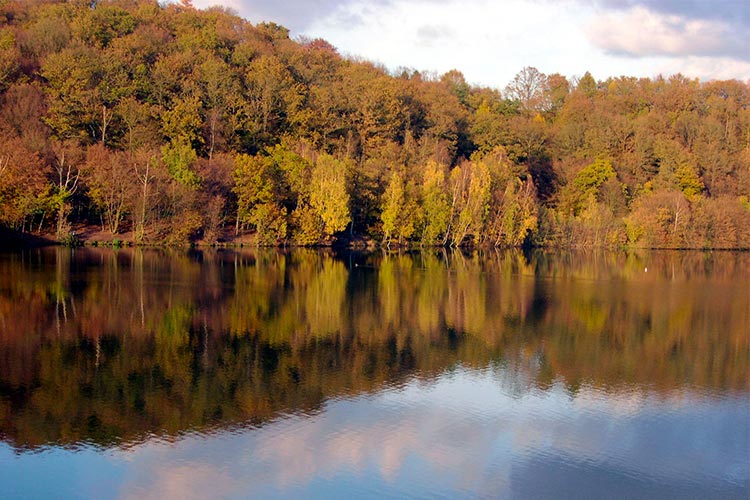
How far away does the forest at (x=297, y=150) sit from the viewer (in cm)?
5256

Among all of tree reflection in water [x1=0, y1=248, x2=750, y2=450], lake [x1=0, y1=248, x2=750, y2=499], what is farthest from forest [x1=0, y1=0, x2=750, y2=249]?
lake [x1=0, y1=248, x2=750, y2=499]

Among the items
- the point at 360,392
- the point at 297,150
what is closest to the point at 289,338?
the point at 360,392

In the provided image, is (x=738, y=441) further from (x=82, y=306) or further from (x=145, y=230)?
(x=145, y=230)

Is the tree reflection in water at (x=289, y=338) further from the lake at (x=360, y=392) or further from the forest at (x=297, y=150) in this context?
the forest at (x=297, y=150)

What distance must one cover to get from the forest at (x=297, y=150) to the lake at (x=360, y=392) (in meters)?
21.6

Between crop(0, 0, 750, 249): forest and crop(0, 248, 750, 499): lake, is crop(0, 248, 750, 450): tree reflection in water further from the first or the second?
crop(0, 0, 750, 249): forest

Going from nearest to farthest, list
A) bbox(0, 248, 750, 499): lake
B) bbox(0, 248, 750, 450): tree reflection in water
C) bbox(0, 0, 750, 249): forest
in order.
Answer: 1. bbox(0, 248, 750, 499): lake
2. bbox(0, 248, 750, 450): tree reflection in water
3. bbox(0, 0, 750, 249): forest

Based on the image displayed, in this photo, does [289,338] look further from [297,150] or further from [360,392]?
[297,150]

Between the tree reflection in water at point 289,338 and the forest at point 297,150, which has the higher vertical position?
the forest at point 297,150

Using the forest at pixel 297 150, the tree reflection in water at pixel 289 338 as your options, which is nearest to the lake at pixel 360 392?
the tree reflection in water at pixel 289 338

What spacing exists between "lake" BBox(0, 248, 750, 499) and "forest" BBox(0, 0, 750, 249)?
71.0ft

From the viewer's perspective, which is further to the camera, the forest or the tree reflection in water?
the forest

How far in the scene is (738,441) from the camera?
13867 mm

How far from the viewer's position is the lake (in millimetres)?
11656
